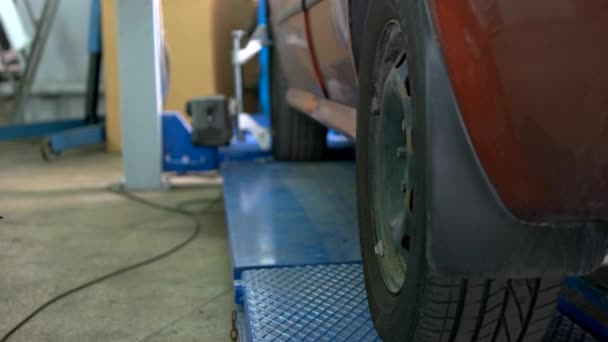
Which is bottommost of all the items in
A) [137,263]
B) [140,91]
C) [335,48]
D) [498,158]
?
[137,263]

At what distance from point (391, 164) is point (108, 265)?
163 cm

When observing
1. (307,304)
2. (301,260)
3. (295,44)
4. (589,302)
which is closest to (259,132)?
(295,44)

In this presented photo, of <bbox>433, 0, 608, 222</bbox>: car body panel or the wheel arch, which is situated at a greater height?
the wheel arch

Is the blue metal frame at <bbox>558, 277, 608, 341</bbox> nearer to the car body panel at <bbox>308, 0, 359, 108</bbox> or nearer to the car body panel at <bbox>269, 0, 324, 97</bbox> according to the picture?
the car body panel at <bbox>308, 0, 359, 108</bbox>

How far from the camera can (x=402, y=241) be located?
1230 millimetres

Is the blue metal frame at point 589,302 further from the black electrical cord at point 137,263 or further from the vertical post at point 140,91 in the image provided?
the vertical post at point 140,91

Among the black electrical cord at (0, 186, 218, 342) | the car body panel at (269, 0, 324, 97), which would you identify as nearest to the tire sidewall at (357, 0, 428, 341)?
the car body panel at (269, 0, 324, 97)

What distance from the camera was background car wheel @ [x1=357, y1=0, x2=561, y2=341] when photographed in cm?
105

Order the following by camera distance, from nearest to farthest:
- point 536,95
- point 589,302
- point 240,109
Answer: point 536,95 < point 589,302 < point 240,109

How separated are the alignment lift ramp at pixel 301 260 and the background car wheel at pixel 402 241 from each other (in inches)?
10.2

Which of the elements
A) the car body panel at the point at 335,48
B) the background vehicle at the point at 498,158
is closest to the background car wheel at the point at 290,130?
the car body panel at the point at 335,48

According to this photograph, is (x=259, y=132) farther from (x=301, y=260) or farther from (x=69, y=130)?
(x=69, y=130)

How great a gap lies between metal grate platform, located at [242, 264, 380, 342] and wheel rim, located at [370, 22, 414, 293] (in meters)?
0.28

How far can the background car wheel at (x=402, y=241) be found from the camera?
41.5 inches
